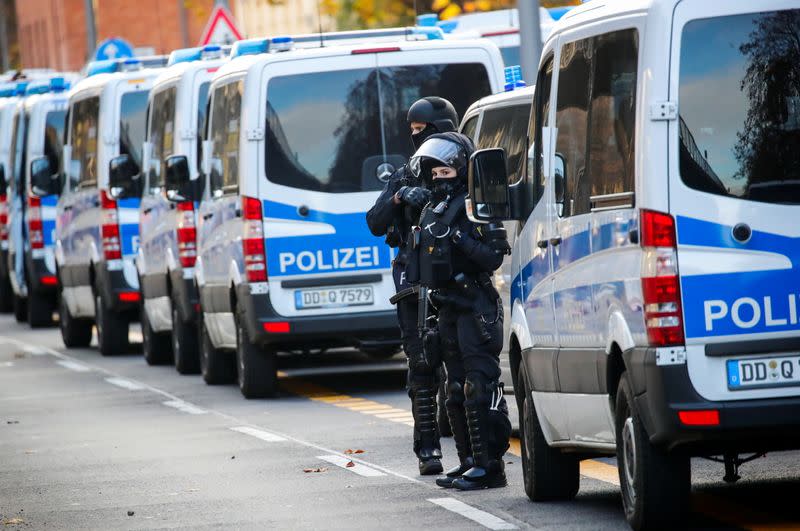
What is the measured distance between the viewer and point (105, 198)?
23.7 metres

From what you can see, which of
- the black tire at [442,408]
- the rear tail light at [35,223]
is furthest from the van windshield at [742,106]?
the rear tail light at [35,223]

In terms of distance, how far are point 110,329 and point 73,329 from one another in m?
2.03

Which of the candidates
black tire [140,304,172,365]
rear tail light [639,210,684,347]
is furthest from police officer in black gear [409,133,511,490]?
black tire [140,304,172,365]

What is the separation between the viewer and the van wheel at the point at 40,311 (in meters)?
30.9

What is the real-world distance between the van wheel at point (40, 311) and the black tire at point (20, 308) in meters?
1.45

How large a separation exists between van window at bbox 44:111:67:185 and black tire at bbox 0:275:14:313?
6525 millimetres

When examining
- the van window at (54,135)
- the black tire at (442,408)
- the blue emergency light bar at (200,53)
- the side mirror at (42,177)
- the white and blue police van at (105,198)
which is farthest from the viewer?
the van window at (54,135)

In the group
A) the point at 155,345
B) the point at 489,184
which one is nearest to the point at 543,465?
the point at 489,184

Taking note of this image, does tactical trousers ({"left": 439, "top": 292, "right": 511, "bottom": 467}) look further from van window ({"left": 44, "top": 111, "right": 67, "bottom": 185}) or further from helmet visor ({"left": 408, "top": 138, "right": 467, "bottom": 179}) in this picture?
van window ({"left": 44, "top": 111, "right": 67, "bottom": 185})

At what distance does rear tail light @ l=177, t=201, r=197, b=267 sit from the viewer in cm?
2052

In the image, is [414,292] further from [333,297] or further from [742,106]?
[333,297]

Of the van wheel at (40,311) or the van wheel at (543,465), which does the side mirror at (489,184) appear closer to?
the van wheel at (543,465)

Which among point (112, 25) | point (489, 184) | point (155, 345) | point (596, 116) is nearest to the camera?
point (596, 116)

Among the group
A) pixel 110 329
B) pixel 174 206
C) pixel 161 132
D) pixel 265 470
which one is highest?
pixel 161 132
